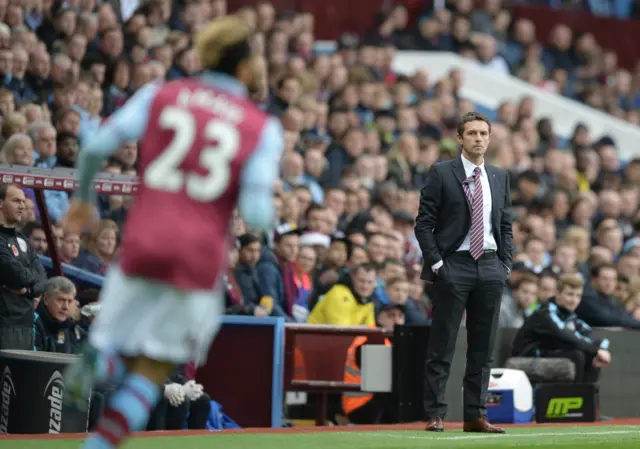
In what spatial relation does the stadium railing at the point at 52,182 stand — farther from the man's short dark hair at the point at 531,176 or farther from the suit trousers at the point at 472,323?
the man's short dark hair at the point at 531,176

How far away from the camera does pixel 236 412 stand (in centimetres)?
1147

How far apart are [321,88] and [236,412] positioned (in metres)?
7.74

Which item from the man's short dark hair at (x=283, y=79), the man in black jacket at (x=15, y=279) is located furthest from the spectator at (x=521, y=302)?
the man in black jacket at (x=15, y=279)

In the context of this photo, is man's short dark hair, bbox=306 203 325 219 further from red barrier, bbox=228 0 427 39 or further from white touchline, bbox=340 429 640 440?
red barrier, bbox=228 0 427 39

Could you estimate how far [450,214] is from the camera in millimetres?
10008

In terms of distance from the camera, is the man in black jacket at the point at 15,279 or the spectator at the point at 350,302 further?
the spectator at the point at 350,302

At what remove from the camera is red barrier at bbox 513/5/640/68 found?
1019 inches

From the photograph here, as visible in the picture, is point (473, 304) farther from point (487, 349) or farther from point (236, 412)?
point (236, 412)

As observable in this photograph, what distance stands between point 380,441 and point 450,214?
1.97m

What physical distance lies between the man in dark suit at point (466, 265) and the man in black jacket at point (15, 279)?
117 inches

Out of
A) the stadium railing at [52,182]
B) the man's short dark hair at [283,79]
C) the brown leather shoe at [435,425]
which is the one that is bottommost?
the brown leather shoe at [435,425]

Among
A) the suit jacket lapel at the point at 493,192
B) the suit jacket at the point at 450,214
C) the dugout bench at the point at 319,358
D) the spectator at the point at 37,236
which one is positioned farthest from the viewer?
the dugout bench at the point at 319,358

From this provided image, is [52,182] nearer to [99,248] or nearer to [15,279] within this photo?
[15,279]

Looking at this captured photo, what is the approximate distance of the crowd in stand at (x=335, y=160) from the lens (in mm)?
12781
